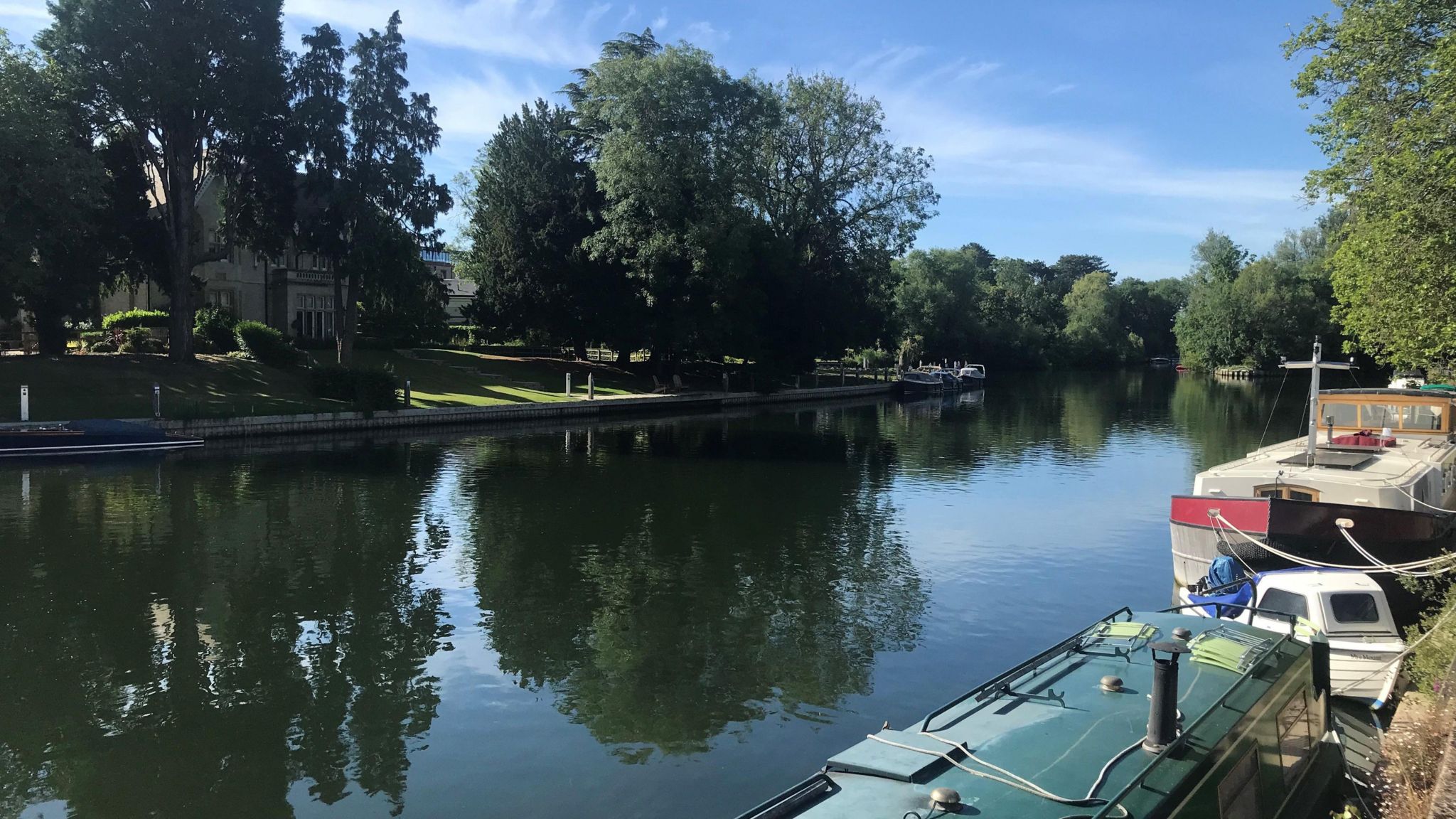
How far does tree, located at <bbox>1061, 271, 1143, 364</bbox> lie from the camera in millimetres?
115438

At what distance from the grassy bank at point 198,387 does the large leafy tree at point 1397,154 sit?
1319 inches

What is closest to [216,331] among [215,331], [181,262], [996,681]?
[215,331]

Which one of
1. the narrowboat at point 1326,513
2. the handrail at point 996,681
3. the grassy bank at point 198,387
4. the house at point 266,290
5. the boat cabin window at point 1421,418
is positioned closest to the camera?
the handrail at point 996,681

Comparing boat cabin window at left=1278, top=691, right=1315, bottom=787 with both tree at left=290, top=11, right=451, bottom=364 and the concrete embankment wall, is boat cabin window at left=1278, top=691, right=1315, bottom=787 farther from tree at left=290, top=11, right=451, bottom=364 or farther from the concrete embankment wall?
tree at left=290, top=11, right=451, bottom=364

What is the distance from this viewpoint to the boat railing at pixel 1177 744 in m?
5.10

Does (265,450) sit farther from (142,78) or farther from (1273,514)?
(1273,514)

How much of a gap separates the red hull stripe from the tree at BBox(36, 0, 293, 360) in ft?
121

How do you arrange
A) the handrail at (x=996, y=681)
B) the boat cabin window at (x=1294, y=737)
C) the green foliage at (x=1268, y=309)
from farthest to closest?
the green foliage at (x=1268, y=309) < the boat cabin window at (x=1294, y=737) < the handrail at (x=996, y=681)

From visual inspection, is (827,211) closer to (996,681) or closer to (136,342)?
(136,342)

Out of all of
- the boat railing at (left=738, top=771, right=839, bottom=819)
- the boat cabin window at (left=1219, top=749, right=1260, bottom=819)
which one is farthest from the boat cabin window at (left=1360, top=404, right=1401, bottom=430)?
the boat railing at (left=738, top=771, right=839, bottom=819)

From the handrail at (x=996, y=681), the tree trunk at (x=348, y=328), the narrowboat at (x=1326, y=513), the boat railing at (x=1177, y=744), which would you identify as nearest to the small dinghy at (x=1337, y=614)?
the narrowboat at (x=1326, y=513)

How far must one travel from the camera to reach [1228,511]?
1501 centimetres

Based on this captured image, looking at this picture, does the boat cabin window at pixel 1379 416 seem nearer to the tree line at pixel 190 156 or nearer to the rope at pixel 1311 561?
the rope at pixel 1311 561

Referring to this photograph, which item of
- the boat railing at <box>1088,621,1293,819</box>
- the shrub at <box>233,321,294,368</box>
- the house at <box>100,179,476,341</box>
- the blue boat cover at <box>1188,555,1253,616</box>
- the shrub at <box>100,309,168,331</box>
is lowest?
the blue boat cover at <box>1188,555,1253,616</box>
